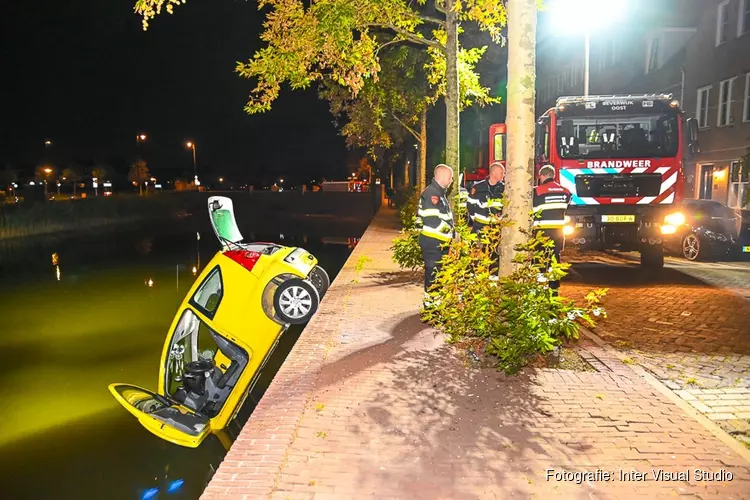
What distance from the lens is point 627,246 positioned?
Result: 475 inches

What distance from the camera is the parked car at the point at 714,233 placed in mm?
13680

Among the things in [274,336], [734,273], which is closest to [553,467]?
[274,336]

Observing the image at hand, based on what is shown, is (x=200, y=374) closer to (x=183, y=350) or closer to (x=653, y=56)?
(x=183, y=350)

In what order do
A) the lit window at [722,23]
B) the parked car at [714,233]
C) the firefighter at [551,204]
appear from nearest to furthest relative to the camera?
the firefighter at [551,204] → the parked car at [714,233] → the lit window at [722,23]

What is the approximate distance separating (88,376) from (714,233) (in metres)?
13.2

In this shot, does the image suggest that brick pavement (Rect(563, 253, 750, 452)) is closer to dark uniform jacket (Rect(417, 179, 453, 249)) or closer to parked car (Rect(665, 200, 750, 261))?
parked car (Rect(665, 200, 750, 261))

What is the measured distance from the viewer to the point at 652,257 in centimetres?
1250

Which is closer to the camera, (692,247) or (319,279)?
(319,279)

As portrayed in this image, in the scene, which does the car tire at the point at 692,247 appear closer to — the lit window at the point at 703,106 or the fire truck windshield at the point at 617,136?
the fire truck windshield at the point at 617,136

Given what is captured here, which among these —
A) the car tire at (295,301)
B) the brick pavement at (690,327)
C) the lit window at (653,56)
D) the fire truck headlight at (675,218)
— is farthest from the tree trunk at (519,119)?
the lit window at (653,56)

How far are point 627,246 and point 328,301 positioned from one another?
6324 millimetres

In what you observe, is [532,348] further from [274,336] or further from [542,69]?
[542,69]

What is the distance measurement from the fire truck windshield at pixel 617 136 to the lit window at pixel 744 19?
1352cm

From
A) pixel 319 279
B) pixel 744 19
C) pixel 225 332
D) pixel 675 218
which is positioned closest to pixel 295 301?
pixel 225 332
